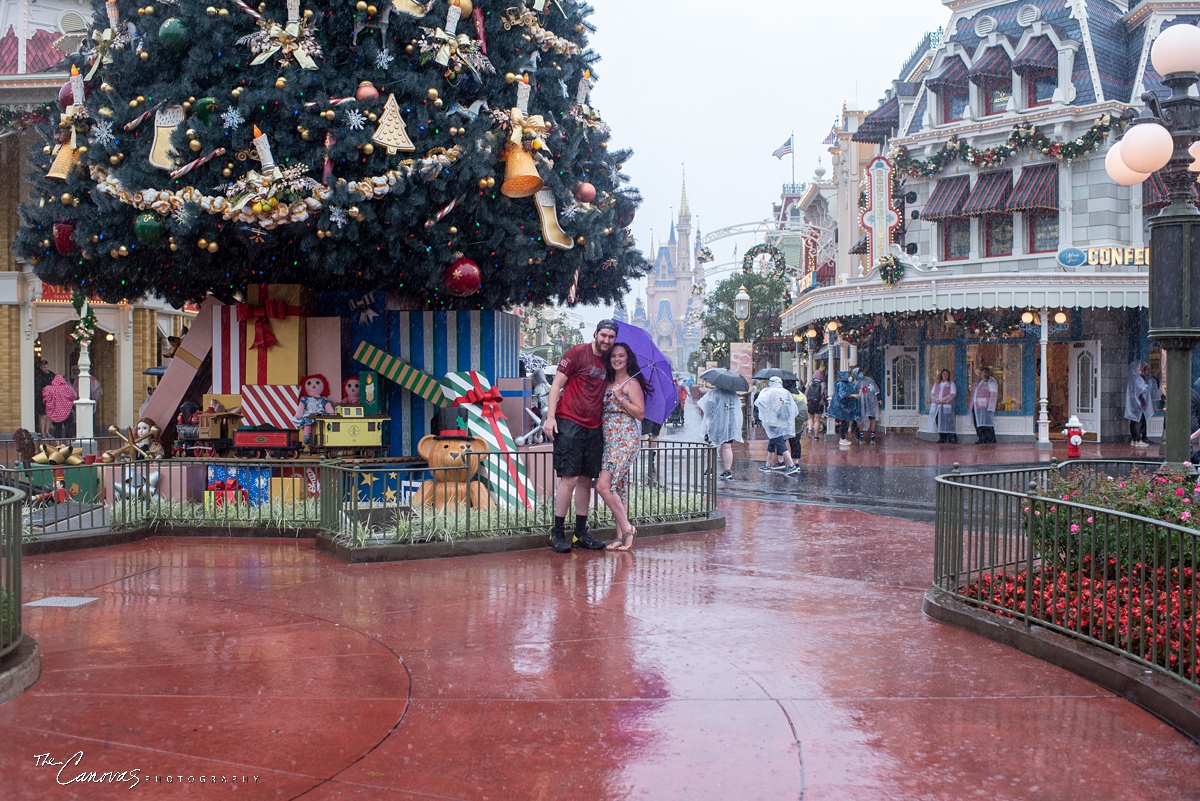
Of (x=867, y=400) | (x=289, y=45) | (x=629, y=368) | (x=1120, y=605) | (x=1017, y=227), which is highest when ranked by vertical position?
(x=1017, y=227)

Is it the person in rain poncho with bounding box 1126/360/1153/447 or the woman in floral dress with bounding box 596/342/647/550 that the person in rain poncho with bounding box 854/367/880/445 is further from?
the woman in floral dress with bounding box 596/342/647/550

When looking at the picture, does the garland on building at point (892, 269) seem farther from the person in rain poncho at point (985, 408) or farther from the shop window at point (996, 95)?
the shop window at point (996, 95)

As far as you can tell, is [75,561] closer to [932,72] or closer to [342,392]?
[342,392]

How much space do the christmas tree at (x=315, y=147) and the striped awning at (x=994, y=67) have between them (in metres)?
20.1

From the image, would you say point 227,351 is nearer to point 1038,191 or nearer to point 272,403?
point 272,403

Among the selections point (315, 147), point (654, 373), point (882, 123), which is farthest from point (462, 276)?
point (882, 123)

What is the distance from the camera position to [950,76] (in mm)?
28984

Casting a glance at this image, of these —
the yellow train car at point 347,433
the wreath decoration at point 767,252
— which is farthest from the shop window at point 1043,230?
the yellow train car at point 347,433

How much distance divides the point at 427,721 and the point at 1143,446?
2292 centimetres

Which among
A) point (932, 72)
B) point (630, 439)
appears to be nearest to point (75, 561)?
point (630, 439)

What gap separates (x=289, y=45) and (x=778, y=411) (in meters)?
10.0

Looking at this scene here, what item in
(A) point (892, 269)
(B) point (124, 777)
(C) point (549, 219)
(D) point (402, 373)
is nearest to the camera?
(B) point (124, 777)

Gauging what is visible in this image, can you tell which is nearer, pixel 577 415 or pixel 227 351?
pixel 577 415

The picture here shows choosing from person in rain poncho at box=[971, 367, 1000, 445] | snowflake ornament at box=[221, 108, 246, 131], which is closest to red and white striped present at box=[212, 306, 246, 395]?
snowflake ornament at box=[221, 108, 246, 131]
